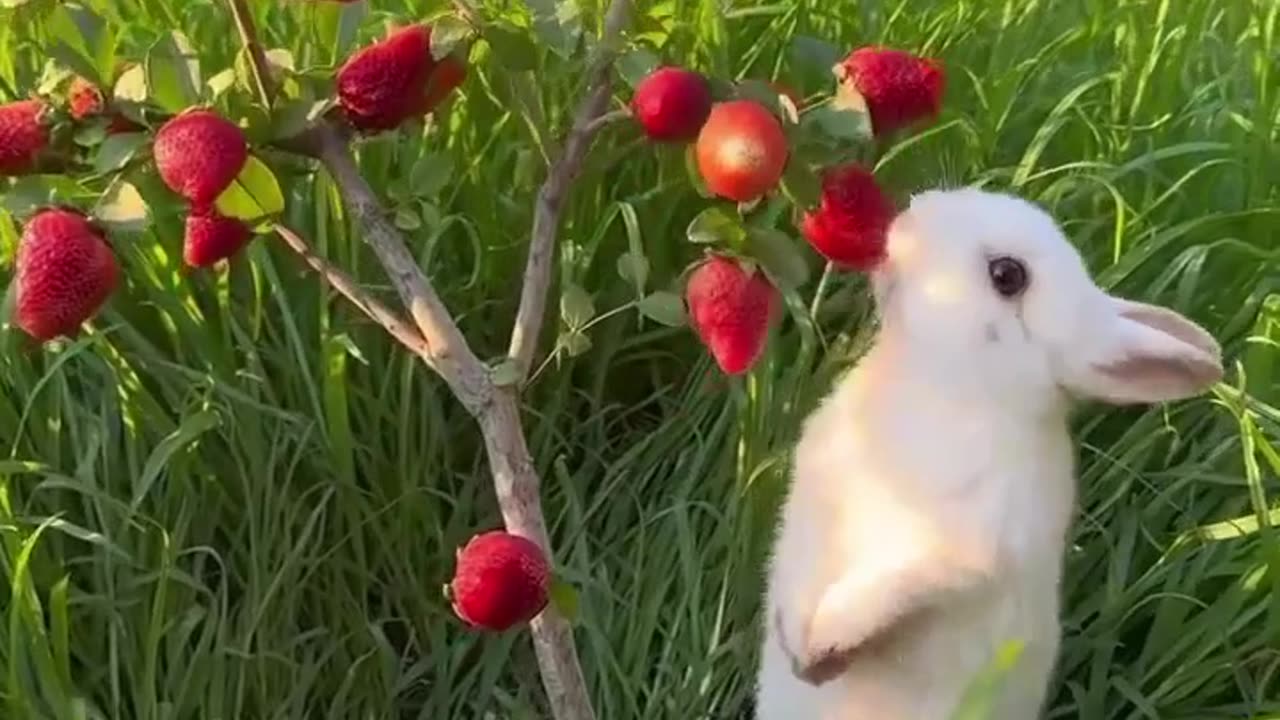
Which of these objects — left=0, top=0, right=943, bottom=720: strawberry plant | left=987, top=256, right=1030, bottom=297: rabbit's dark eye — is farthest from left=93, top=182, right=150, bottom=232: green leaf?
left=987, top=256, right=1030, bottom=297: rabbit's dark eye

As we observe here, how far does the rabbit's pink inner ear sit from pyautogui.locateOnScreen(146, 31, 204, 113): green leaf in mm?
382

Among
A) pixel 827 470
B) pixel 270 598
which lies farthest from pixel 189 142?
pixel 270 598

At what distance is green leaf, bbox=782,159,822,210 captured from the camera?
0.74 m

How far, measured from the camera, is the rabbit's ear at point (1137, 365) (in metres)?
0.76

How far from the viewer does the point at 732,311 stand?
732 mm

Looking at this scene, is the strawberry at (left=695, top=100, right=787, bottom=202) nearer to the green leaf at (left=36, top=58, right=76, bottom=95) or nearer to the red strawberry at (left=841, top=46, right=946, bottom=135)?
the red strawberry at (left=841, top=46, right=946, bottom=135)

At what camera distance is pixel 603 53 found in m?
0.77

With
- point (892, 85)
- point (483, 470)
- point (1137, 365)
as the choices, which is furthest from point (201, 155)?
point (483, 470)

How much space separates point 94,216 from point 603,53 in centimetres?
21

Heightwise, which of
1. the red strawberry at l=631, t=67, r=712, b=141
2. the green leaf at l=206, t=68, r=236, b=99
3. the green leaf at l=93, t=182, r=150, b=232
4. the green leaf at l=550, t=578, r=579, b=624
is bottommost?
the green leaf at l=550, t=578, r=579, b=624

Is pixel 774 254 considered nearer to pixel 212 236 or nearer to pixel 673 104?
pixel 673 104

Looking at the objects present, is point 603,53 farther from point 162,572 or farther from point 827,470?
point 162,572

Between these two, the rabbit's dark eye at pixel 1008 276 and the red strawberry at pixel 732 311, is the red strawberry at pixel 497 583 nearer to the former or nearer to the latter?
the red strawberry at pixel 732 311

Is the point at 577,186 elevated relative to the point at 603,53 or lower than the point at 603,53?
lower
